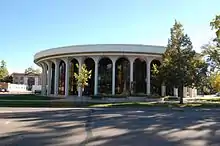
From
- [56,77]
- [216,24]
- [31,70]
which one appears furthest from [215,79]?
[31,70]

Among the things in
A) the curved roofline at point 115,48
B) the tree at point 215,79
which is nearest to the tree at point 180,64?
the tree at point 215,79

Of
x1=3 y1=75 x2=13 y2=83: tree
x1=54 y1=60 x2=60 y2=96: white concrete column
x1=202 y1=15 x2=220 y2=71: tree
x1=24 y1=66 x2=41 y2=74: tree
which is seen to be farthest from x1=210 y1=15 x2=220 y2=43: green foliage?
x1=24 y1=66 x2=41 y2=74: tree

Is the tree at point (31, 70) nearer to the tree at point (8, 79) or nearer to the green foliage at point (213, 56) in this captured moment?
the tree at point (8, 79)

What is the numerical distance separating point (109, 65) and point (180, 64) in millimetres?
21258

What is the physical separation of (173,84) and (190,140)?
28906mm

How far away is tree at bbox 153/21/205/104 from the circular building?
14.1 meters

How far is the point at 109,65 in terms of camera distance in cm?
5903

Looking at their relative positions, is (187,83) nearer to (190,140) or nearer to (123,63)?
(123,63)

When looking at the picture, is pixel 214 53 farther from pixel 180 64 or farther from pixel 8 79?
pixel 8 79

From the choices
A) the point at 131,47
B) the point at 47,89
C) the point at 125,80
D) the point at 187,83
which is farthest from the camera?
the point at 47,89

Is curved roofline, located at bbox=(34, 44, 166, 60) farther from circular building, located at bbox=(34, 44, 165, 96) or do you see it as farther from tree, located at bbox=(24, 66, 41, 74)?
tree, located at bbox=(24, 66, 41, 74)

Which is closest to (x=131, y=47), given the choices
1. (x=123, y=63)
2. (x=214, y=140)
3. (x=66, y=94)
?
(x=123, y=63)

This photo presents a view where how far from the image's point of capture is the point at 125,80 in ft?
191

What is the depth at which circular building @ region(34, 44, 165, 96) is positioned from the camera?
Answer: 181 ft
